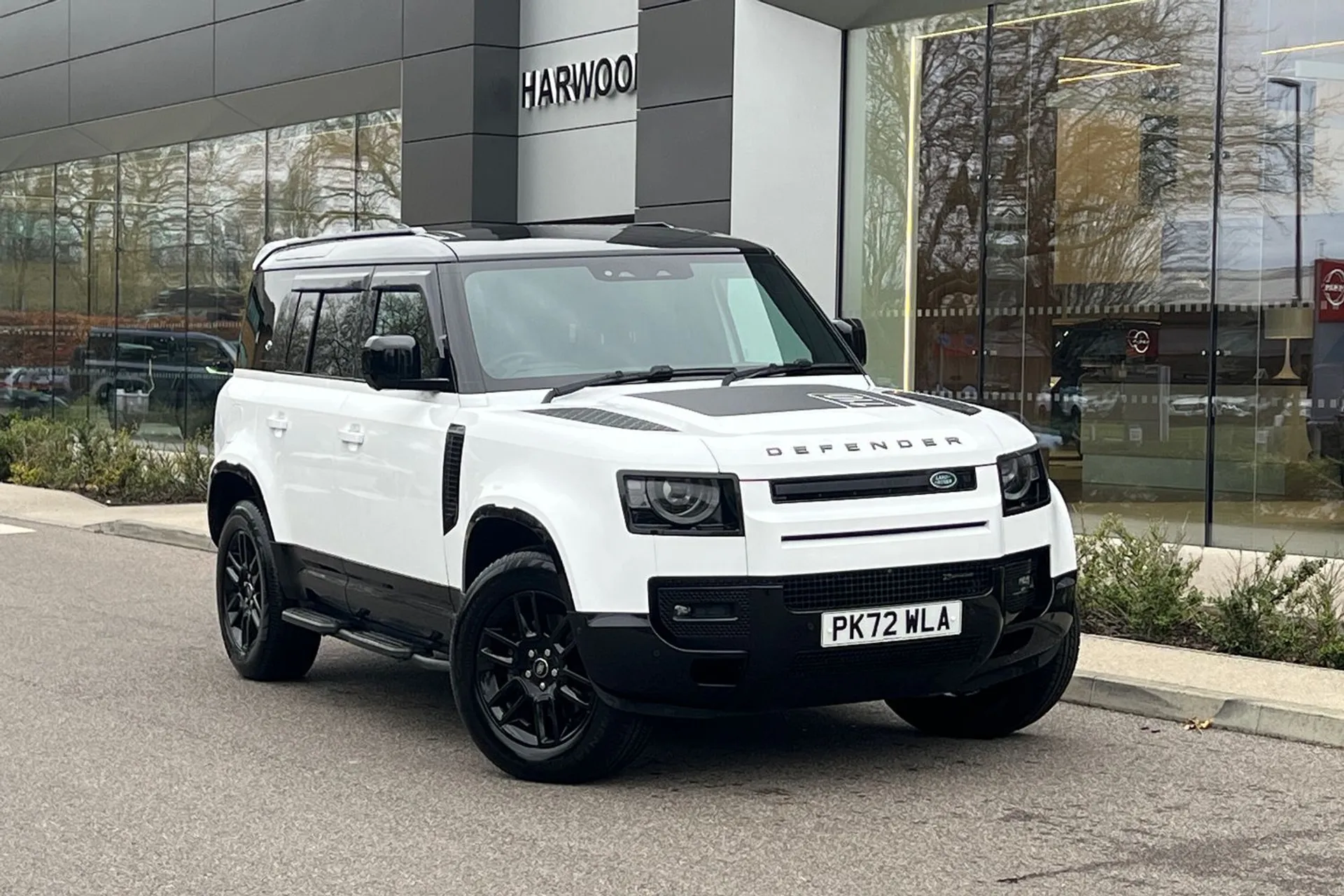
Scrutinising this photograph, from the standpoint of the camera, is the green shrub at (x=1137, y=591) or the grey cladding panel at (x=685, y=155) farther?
the grey cladding panel at (x=685, y=155)

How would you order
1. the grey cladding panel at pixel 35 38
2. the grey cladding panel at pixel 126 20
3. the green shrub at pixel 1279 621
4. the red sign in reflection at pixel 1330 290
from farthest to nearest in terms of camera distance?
the grey cladding panel at pixel 35 38, the grey cladding panel at pixel 126 20, the red sign in reflection at pixel 1330 290, the green shrub at pixel 1279 621

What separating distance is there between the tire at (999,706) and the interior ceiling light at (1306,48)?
31.2ft

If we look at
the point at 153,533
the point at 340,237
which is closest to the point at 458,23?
the point at 153,533

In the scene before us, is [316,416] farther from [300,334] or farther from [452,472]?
[452,472]

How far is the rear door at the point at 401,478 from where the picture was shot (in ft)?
24.4

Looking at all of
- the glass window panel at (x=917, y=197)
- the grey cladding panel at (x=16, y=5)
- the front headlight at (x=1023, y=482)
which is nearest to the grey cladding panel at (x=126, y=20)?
the grey cladding panel at (x=16, y=5)

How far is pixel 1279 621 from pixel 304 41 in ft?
58.3

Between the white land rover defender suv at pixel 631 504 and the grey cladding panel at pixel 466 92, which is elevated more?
the grey cladding panel at pixel 466 92

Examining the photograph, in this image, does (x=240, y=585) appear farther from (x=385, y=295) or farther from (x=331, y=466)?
(x=385, y=295)

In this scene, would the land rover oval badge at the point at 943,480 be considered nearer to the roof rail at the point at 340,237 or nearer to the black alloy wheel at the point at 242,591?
the roof rail at the point at 340,237

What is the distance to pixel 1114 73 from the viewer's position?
53.7ft

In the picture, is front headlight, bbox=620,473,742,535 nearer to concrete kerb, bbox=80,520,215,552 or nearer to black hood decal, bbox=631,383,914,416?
black hood decal, bbox=631,383,914,416

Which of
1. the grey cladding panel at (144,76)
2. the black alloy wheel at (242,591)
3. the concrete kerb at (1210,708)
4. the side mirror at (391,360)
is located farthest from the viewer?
the grey cladding panel at (144,76)

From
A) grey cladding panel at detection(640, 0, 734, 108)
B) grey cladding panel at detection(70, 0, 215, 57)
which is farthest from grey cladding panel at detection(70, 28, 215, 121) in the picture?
grey cladding panel at detection(640, 0, 734, 108)
